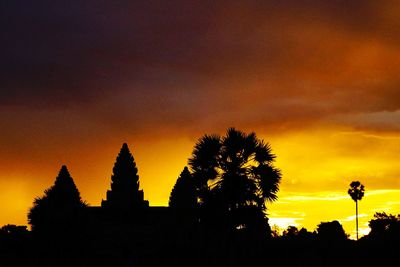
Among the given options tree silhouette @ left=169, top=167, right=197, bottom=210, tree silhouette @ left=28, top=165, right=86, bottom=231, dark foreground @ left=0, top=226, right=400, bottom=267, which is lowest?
dark foreground @ left=0, top=226, right=400, bottom=267

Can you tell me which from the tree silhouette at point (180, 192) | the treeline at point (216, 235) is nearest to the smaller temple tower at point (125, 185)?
the tree silhouette at point (180, 192)

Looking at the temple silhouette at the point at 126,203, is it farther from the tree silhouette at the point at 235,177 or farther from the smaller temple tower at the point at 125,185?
the tree silhouette at the point at 235,177

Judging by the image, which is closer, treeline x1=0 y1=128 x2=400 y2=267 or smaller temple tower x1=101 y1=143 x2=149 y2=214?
treeline x1=0 y1=128 x2=400 y2=267

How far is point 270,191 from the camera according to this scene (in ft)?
168

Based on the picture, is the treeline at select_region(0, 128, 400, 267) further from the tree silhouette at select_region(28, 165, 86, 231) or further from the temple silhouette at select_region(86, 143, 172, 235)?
the temple silhouette at select_region(86, 143, 172, 235)

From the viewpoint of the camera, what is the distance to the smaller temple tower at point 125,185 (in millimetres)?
126375

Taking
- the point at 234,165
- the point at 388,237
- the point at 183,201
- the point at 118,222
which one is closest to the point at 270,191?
the point at 234,165

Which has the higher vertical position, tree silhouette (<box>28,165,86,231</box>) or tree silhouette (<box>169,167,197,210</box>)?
tree silhouette (<box>169,167,197,210</box>)

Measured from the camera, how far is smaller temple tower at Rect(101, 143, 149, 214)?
12638cm

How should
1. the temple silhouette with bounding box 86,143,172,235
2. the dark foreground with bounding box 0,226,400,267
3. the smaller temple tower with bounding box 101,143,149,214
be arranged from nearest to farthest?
the dark foreground with bounding box 0,226,400,267 < the temple silhouette with bounding box 86,143,172,235 < the smaller temple tower with bounding box 101,143,149,214

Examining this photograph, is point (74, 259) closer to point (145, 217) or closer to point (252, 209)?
point (252, 209)

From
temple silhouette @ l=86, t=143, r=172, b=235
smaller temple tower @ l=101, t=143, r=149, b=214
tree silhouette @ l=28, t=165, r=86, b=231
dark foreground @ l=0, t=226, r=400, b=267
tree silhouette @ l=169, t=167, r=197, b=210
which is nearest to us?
dark foreground @ l=0, t=226, r=400, b=267

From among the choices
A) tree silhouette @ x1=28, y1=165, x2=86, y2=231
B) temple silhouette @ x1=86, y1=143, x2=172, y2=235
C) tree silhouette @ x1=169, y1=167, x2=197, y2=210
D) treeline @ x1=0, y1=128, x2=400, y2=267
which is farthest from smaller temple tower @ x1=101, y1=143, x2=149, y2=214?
tree silhouette @ x1=28, y1=165, x2=86, y2=231

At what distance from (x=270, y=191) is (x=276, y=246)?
12.5m
